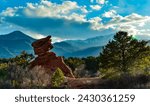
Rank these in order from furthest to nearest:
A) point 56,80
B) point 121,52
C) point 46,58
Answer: point 46,58 → point 121,52 → point 56,80

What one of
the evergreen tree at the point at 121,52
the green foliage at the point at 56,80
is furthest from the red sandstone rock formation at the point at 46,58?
the green foliage at the point at 56,80

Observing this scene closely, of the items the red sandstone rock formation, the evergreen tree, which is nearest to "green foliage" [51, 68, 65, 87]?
the evergreen tree

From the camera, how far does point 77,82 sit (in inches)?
1759

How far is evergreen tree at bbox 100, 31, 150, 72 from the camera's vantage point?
50.7 meters

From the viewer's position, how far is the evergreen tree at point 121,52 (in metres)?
50.7

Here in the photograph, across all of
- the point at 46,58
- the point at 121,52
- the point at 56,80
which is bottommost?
the point at 56,80

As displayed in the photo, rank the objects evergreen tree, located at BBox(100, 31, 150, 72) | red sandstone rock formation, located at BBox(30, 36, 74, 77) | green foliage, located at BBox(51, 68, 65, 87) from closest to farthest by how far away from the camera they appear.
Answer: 1. green foliage, located at BBox(51, 68, 65, 87)
2. evergreen tree, located at BBox(100, 31, 150, 72)
3. red sandstone rock formation, located at BBox(30, 36, 74, 77)

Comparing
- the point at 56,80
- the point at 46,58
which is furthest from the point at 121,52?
the point at 56,80

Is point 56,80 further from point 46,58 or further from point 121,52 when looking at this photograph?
point 46,58

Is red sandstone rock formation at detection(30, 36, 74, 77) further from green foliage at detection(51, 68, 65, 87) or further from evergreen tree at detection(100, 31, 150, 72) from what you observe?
green foliage at detection(51, 68, 65, 87)

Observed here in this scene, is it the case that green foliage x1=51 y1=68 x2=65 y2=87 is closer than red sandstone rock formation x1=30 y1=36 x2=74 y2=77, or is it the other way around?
green foliage x1=51 y1=68 x2=65 y2=87

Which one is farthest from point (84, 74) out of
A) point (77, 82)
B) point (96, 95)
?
point (96, 95)

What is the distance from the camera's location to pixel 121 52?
51.3 m

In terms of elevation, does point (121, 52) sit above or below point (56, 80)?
above
